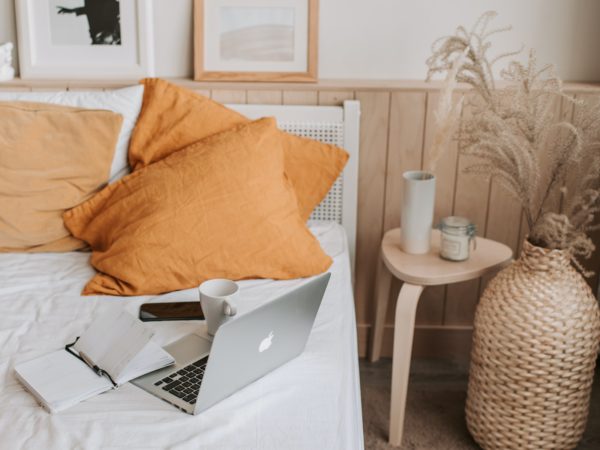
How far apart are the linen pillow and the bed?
7 centimetres

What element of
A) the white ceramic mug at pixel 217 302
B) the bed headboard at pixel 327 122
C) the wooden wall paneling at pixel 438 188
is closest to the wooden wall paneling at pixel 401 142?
the wooden wall paneling at pixel 438 188

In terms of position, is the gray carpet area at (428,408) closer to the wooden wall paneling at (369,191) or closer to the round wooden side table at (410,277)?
the round wooden side table at (410,277)

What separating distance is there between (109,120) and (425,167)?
3.37 feet

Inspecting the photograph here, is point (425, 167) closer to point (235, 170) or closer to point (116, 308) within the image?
point (235, 170)

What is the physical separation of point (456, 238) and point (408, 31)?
0.78 metres

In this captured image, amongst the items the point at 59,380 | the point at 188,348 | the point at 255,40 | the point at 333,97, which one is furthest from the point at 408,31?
the point at 59,380

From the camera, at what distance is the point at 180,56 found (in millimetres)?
2443

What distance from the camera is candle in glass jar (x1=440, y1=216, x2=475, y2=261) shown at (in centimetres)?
200

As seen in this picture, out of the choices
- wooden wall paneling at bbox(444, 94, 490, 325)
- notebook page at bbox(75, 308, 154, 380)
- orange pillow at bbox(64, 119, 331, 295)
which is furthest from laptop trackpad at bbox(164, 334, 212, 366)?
wooden wall paneling at bbox(444, 94, 490, 325)

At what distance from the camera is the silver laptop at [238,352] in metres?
1.21

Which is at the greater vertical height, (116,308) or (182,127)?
(182,127)

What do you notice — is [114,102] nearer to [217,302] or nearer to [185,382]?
[217,302]

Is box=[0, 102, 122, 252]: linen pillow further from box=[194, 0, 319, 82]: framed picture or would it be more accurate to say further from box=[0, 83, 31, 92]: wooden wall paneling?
box=[194, 0, 319, 82]: framed picture

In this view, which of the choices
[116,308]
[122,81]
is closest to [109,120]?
[122,81]
